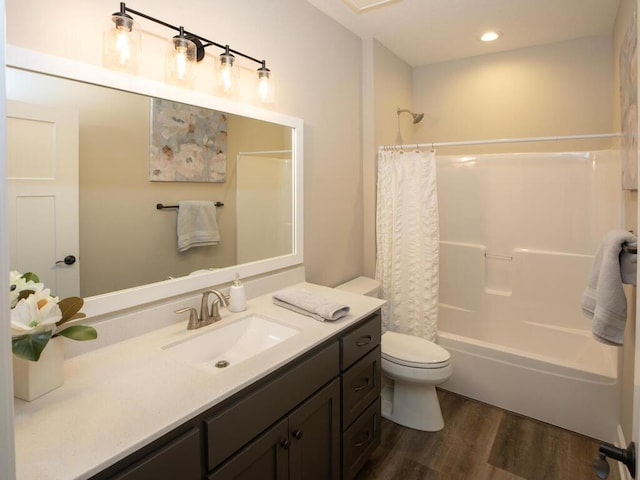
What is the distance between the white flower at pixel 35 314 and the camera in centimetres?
92

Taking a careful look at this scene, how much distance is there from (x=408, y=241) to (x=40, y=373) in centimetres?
216

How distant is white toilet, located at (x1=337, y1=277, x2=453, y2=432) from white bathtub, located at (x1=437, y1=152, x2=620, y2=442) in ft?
1.34

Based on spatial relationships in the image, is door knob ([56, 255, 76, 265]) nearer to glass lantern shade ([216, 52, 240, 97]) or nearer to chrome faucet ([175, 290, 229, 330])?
chrome faucet ([175, 290, 229, 330])

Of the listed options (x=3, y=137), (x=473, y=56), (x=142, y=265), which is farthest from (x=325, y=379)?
(x=473, y=56)

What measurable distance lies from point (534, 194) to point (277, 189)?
1.94 metres

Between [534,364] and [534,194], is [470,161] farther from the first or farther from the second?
[534,364]

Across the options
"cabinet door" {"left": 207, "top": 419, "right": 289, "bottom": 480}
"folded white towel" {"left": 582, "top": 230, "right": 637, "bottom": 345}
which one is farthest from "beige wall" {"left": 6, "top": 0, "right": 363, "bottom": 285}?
"folded white towel" {"left": 582, "top": 230, "right": 637, "bottom": 345}

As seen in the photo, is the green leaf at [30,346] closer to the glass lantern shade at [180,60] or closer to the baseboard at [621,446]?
the glass lantern shade at [180,60]

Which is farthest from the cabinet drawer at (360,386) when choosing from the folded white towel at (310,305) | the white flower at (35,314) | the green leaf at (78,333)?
the white flower at (35,314)

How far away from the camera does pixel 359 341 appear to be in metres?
1.71

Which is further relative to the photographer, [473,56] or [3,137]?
[473,56]

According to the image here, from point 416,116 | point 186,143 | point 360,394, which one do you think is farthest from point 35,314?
point 416,116

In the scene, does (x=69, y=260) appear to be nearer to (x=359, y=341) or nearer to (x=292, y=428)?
(x=292, y=428)

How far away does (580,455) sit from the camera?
2.02 metres
